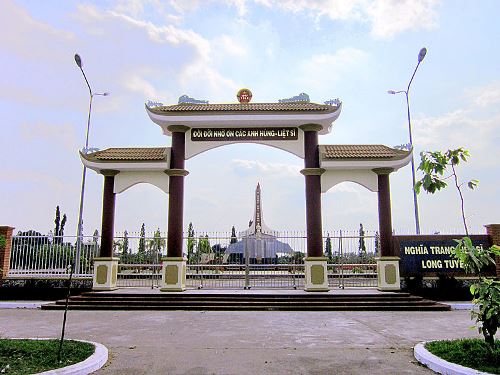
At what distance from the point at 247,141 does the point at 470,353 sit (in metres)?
9.52

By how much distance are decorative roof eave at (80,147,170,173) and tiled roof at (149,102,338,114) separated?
4.44 feet

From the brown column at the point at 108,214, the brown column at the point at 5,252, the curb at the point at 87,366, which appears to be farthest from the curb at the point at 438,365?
the brown column at the point at 5,252

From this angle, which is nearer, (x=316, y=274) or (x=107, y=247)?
(x=316, y=274)

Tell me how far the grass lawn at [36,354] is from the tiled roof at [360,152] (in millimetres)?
9420

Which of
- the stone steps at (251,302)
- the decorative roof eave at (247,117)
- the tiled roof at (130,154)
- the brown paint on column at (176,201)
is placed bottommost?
the stone steps at (251,302)

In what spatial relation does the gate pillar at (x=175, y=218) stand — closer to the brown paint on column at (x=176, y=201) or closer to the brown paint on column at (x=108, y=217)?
the brown paint on column at (x=176, y=201)

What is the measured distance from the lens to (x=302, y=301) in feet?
39.1

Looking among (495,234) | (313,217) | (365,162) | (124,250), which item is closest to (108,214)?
(124,250)

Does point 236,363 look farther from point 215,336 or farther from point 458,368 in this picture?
point 458,368

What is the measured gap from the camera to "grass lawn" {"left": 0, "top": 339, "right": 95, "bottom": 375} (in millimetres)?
5098

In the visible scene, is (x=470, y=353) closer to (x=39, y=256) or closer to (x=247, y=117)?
(x=247, y=117)

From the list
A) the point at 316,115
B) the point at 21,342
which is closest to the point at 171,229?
the point at 316,115

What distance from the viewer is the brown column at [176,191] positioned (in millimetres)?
13172

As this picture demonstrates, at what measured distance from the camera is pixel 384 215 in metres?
13.6
